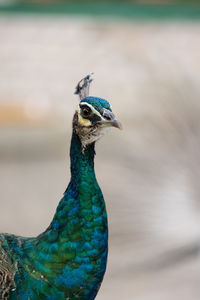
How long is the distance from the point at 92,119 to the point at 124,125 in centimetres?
278

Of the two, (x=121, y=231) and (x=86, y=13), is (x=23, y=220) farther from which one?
(x=86, y=13)

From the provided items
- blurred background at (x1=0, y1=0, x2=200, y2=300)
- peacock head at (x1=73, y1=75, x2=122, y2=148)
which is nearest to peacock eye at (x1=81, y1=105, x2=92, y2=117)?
peacock head at (x1=73, y1=75, x2=122, y2=148)

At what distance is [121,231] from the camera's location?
10.7ft

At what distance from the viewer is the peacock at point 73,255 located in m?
1.48

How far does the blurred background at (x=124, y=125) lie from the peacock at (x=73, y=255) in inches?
54.0

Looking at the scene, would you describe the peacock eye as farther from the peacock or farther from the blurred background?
the blurred background

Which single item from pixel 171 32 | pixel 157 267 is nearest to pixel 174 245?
pixel 157 267

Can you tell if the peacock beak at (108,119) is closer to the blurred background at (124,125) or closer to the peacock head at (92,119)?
the peacock head at (92,119)

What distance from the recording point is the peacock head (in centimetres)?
139

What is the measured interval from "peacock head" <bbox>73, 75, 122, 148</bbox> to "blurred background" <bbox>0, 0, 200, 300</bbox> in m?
1.44

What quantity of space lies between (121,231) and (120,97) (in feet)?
4.14

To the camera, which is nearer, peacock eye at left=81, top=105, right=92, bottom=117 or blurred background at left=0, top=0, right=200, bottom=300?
peacock eye at left=81, top=105, right=92, bottom=117

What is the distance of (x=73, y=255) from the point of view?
1485 mm

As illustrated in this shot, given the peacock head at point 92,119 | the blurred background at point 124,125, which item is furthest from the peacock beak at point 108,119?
the blurred background at point 124,125
